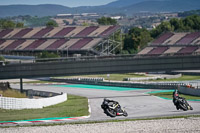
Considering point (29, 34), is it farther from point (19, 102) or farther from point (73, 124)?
point (73, 124)

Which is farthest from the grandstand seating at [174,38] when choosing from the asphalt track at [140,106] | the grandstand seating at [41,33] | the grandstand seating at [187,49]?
the asphalt track at [140,106]

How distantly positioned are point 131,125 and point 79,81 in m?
54.8

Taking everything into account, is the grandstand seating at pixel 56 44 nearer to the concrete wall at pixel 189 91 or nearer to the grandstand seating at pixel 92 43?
the grandstand seating at pixel 92 43

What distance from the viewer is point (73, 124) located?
2889 cm

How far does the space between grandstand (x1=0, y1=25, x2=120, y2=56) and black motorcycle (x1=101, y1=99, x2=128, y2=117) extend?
80.7 meters

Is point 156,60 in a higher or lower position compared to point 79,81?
higher

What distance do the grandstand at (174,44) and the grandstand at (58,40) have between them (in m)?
11.7

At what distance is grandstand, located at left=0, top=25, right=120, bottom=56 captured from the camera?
116625 millimetres

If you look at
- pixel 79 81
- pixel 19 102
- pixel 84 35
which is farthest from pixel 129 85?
pixel 84 35

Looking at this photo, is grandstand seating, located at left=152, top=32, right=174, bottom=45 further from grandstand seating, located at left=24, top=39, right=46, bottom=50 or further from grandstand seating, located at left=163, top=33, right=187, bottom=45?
grandstand seating, located at left=24, top=39, right=46, bottom=50

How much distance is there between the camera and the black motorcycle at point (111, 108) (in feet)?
99.2

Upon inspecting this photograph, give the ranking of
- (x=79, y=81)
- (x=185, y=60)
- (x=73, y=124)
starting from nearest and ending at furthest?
1. (x=73, y=124)
2. (x=185, y=60)
3. (x=79, y=81)

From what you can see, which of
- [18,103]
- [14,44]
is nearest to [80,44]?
[14,44]

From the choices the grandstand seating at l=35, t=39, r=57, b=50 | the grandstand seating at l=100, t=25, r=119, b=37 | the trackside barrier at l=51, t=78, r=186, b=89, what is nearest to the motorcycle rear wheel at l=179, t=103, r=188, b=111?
the trackside barrier at l=51, t=78, r=186, b=89
